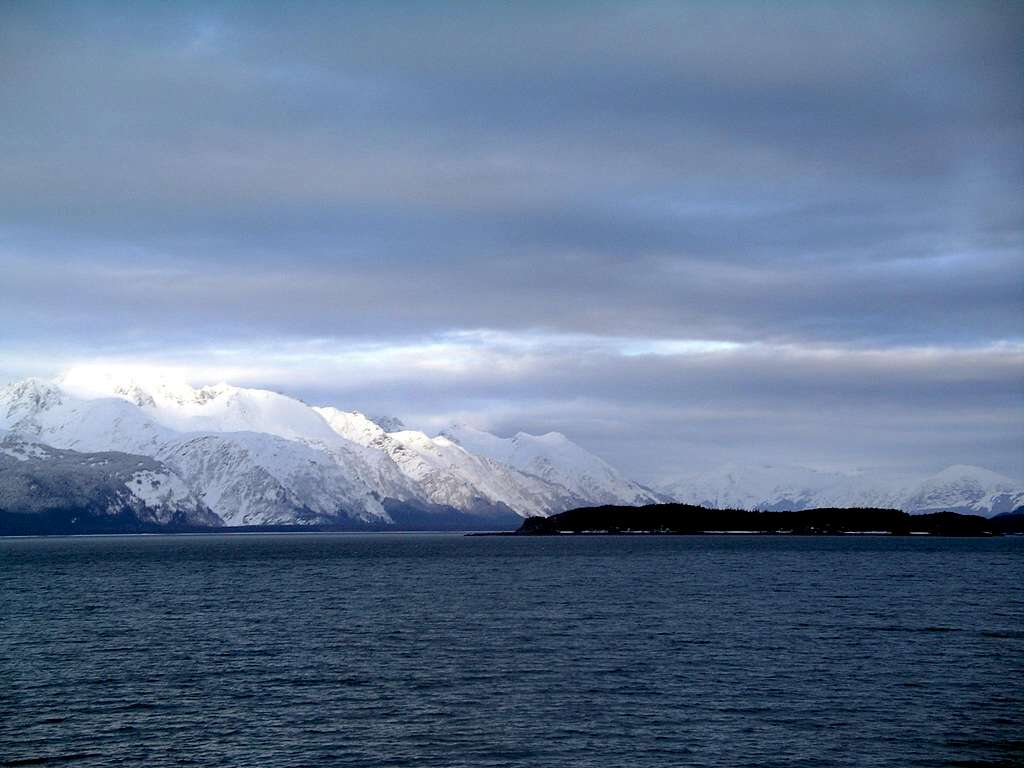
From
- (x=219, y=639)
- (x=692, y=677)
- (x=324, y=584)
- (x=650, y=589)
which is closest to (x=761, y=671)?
(x=692, y=677)

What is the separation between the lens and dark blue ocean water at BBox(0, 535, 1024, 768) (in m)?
50.4

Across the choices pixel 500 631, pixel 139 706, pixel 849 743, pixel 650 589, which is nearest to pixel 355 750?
pixel 139 706

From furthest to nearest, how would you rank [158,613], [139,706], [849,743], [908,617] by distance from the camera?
[158,613] → [908,617] → [139,706] → [849,743]

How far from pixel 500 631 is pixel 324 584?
69.4 m

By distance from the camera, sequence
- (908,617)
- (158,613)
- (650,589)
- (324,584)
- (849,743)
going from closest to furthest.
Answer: (849,743), (908,617), (158,613), (650,589), (324,584)

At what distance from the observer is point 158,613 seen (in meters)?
110

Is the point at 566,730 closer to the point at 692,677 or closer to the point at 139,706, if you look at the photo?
the point at 692,677

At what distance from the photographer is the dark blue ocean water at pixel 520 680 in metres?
50.4

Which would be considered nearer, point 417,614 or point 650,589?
point 417,614

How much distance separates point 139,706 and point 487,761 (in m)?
23.4

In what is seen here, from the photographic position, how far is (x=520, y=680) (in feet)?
217

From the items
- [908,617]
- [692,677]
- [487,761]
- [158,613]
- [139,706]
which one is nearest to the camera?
[487,761]

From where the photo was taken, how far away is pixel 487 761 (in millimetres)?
47750

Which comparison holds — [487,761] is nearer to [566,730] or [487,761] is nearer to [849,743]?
[566,730]
